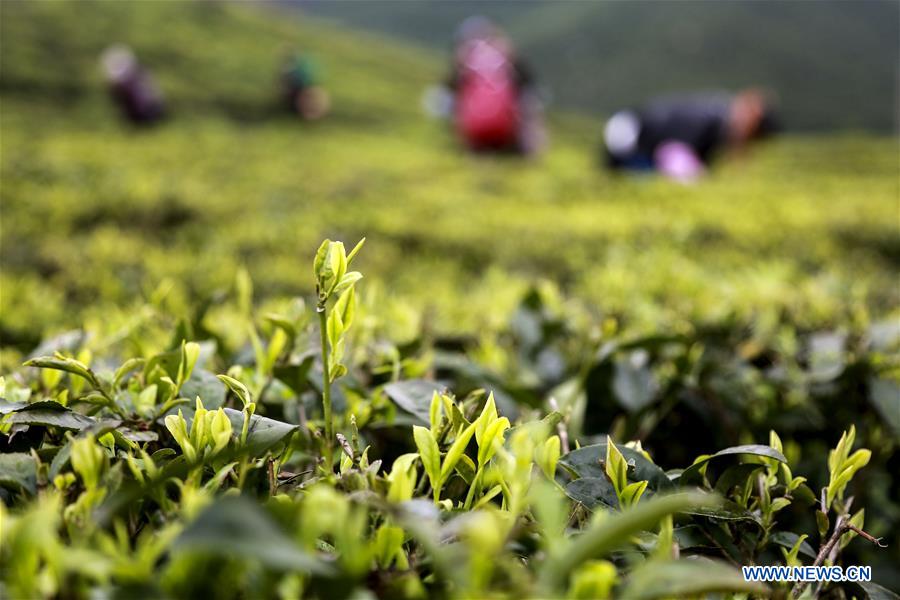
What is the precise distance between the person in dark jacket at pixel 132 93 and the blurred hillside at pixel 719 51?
51200 mm

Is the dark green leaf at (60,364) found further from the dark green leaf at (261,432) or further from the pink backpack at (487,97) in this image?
the pink backpack at (487,97)

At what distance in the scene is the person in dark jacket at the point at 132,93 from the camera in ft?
42.3

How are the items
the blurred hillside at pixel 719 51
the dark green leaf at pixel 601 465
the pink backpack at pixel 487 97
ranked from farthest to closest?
the blurred hillside at pixel 719 51, the pink backpack at pixel 487 97, the dark green leaf at pixel 601 465

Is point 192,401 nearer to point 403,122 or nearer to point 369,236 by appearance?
point 369,236

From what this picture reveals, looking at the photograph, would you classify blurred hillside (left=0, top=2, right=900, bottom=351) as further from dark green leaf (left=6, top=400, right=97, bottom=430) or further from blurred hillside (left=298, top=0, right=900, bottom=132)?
blurred hillside (left=298, top=0, right=900, bottom=132)

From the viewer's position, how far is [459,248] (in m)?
4.26

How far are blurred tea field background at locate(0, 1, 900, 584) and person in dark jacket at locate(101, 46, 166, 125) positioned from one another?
157 centimetres

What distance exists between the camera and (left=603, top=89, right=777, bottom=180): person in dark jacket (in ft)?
27.9

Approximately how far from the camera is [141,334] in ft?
5.68

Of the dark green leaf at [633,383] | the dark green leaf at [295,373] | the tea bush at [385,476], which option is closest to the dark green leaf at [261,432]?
the tea bush at [385,476]

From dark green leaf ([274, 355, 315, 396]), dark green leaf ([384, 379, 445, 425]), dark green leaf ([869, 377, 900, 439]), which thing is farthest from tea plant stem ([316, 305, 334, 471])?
dark green leaf ([869, 377, 900, 439])

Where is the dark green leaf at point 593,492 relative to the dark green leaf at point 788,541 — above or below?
above

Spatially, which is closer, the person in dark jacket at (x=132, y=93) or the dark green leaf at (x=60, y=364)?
the dark green leaf at (x=60, y=364)

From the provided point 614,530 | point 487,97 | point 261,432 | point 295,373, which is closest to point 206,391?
point 295,373
